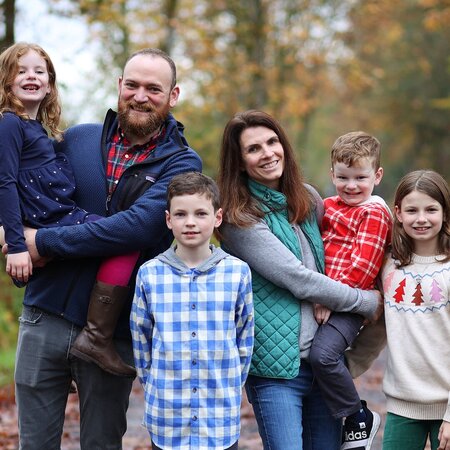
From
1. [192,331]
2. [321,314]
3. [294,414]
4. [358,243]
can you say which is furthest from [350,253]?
[192,331]

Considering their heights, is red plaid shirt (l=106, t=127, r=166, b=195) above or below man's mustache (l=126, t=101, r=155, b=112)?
below

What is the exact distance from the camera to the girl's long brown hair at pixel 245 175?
4090 mm

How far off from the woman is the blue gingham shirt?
264mm

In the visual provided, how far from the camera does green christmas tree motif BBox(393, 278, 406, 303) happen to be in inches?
156

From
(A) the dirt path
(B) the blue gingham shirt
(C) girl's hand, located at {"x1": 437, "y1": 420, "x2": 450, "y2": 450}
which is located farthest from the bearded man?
(A) the dirt path

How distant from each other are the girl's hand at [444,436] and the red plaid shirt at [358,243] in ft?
2.71

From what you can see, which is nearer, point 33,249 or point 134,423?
point 33,249

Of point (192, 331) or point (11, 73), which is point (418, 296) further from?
point (11, 73)

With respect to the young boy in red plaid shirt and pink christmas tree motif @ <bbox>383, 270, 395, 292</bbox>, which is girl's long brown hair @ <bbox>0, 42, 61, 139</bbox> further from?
pink christmas tree motif @ <bbox>383, 270, 395, 292</bbox>

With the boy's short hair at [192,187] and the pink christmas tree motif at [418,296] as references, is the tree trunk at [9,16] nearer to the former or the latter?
the boy's short hair at [192,187]

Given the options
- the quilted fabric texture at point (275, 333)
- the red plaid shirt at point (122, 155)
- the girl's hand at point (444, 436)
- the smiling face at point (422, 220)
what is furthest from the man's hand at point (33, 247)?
the girl's hand at point (444, 436)

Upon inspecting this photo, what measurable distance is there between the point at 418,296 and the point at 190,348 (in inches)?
48.3

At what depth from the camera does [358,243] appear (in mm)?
4059

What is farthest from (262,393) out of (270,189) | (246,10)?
(246,10)
